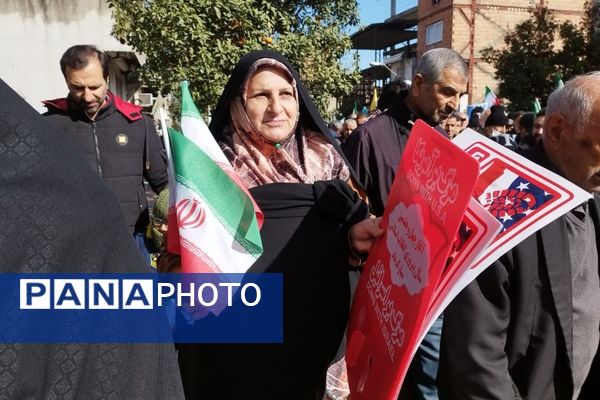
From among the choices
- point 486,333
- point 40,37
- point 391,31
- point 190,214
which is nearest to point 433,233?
point 486,333

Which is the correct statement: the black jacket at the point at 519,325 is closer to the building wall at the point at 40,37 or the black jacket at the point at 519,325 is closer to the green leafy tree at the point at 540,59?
the building wall at the point at 40,37

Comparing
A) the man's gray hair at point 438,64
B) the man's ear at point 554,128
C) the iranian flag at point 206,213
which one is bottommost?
the iranian flag at point 206,213

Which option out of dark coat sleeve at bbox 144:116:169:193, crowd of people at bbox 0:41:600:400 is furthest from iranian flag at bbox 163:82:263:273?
dark coat sleeve at bbox 144:116:169:193

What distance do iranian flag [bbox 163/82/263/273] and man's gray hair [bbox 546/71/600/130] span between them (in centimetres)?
101

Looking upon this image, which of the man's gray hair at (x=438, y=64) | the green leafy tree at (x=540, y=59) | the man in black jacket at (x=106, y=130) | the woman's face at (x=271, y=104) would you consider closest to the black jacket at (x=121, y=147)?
the man in black jacket at (x=106, y=130)

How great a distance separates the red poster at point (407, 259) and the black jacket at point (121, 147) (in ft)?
7.12

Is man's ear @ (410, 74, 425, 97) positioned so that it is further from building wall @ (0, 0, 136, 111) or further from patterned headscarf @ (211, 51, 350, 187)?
building wall @ (0, 0, 136, 111)

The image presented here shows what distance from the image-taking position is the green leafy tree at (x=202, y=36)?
574 cm

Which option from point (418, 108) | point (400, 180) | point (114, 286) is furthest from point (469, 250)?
point (418, 108)

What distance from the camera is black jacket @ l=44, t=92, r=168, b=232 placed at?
11.8 feet

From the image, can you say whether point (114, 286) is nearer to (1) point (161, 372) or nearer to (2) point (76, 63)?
(1) point (161, 372)

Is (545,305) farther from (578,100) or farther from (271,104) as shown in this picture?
(271,104)

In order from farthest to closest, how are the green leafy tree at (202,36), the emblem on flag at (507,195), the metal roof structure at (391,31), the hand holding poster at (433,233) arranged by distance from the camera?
1. the metal roof structure at (391,31)
2. the green leafy tree at (202,36)
3. the emblem on flag at (507,195)
4. the hand holding poster at (433,233)

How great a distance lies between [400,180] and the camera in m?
1.66
